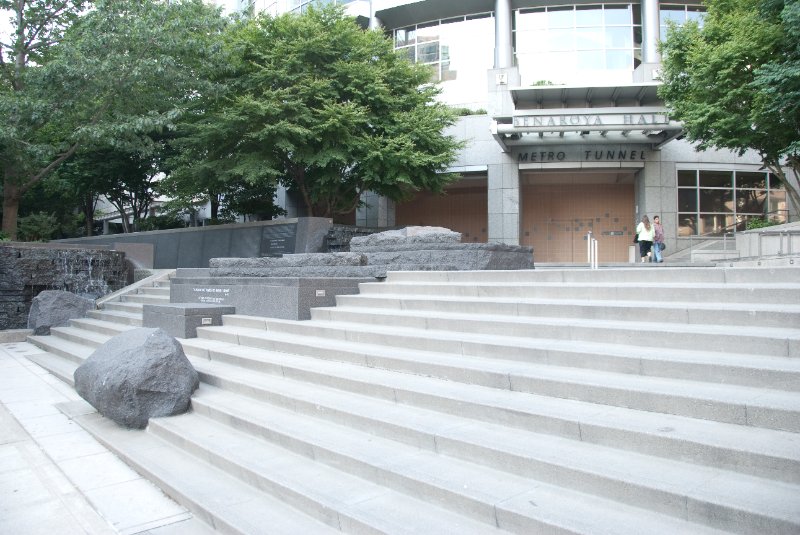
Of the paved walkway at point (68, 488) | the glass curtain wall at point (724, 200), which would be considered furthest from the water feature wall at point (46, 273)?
the glass curtain wall at point (724, 200)

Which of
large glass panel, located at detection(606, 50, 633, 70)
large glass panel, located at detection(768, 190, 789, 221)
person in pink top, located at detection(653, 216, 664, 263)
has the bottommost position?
person in pink top, located at detection(653, 216, 664, 263)

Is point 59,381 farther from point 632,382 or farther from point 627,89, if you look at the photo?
point 627,89

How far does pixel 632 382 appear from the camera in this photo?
4.75 m

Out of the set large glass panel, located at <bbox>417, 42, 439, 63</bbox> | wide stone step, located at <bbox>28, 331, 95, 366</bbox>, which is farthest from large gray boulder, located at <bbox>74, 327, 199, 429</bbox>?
large glass panel, located at <bbox>417, 42, 439, 63</bbox>

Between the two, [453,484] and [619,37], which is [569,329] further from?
Answer: [619,37]

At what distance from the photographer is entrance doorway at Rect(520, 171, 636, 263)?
99.0 ft

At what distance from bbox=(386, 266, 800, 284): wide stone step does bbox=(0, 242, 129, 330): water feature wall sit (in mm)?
11534

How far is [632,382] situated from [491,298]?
11.0 feet

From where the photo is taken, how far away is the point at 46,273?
16.4 metres

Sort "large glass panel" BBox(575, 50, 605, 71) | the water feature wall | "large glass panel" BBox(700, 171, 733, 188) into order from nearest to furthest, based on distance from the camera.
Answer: the water feature wall, "large glass panel" BBox(700, 171, 733, 188), "large glass panel" BBox(575, 50, 605, 71)

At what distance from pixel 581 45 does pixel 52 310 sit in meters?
24.5

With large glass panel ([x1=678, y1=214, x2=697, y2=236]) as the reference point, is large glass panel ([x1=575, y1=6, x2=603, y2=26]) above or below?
above

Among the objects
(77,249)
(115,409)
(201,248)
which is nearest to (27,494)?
(115,409)

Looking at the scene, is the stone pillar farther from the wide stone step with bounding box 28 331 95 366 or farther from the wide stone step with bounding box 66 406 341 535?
the wide stone step with bounding box 66 406 341 535
